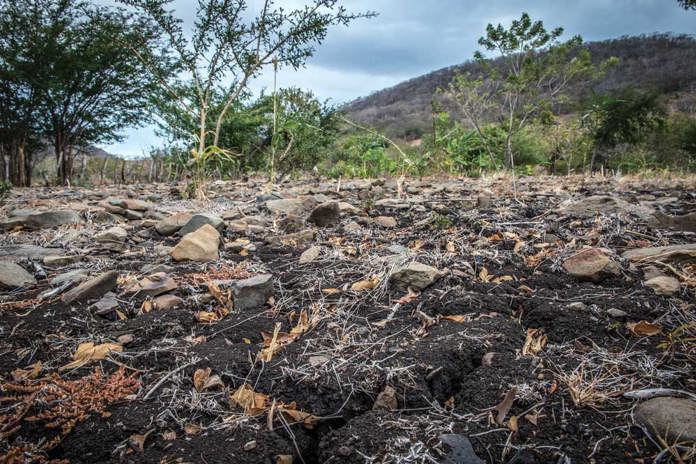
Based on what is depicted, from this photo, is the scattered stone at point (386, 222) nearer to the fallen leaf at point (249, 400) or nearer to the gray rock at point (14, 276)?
the fallen leaf at point (249, 400)

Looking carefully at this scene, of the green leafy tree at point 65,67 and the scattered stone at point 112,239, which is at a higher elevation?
the green leafy tree at point 65,67

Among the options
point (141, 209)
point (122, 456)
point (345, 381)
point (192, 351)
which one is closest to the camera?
point (122, 456)

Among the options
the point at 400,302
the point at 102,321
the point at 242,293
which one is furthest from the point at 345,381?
the point at 102,321

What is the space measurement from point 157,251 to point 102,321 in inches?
35.0

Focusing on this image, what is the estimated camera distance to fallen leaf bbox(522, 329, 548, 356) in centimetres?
120

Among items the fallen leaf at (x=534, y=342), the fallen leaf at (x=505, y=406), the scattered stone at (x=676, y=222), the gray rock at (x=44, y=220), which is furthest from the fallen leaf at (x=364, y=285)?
the gray rock at (x=44, y=220)

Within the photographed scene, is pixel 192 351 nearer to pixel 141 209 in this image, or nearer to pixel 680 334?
pixel 680 334

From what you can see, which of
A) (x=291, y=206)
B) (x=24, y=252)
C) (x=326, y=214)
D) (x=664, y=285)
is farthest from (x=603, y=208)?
(x=24, y=252)

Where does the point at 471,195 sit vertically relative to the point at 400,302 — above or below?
above

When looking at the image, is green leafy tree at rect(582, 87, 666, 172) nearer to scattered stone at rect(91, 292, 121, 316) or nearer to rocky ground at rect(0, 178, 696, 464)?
rocky ground at rect(0, 178, 696, 464)

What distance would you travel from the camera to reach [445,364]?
3.77 feet

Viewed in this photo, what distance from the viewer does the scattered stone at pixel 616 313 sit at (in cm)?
131

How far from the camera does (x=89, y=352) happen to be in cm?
127

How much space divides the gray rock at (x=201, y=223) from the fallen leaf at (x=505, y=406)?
2057 mm
